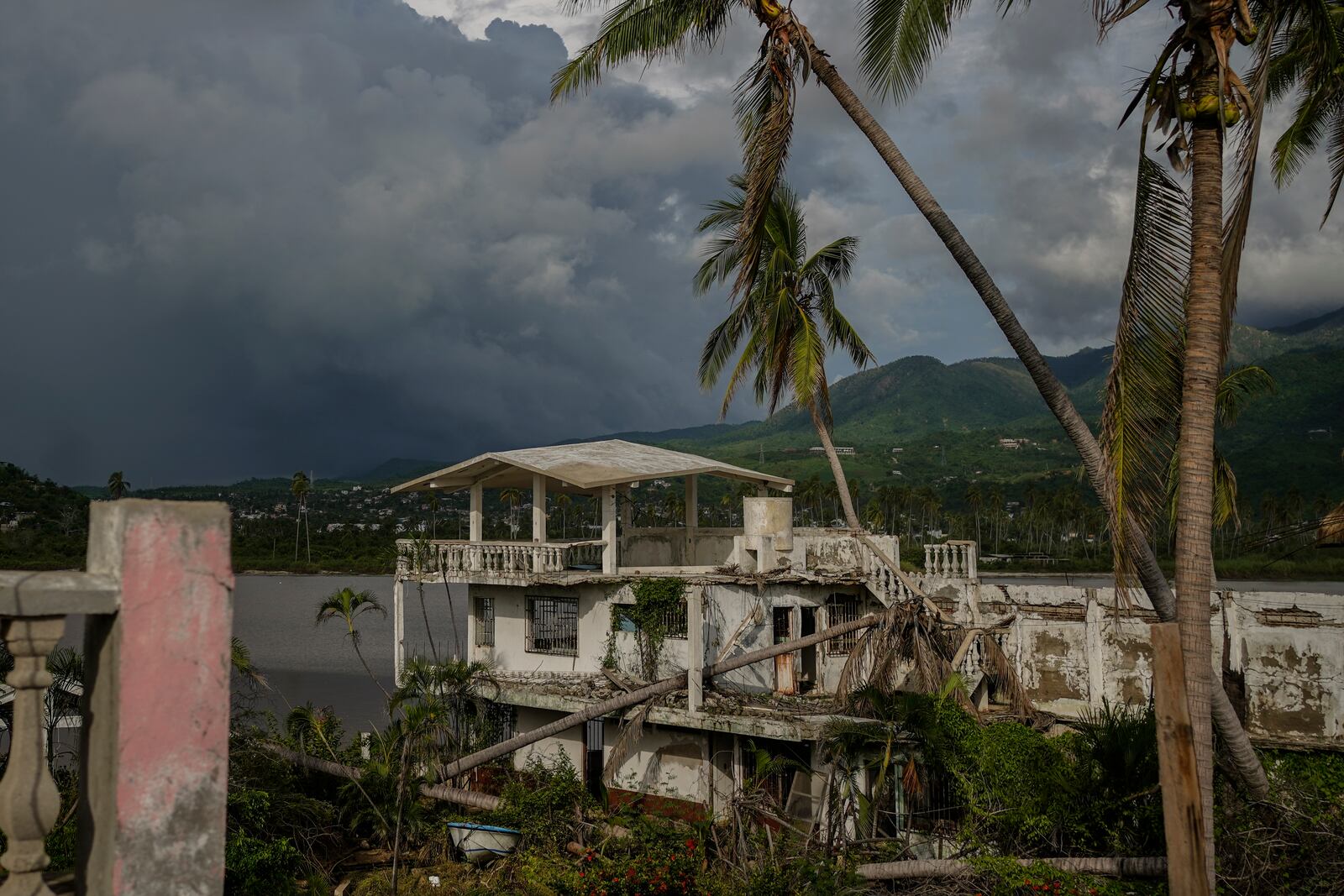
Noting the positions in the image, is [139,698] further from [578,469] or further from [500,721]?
[500,721]

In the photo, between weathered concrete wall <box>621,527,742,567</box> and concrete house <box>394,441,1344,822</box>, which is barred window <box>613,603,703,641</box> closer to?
concrete house <box>394,441,1344,822</box>

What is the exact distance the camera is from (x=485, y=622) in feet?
84.1

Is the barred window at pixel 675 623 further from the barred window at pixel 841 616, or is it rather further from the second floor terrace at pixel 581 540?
the barred window at pixel 841 616

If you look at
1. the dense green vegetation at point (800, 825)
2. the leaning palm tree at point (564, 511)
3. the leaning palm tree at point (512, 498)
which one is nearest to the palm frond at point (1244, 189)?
the dense green vegetation at point (800, 825)

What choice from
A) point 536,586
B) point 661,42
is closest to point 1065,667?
point 536,586

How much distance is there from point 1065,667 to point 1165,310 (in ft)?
42.0

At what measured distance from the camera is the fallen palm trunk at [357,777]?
20109mm

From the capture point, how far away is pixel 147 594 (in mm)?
3828

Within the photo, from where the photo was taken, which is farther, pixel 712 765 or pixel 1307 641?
pixel 712 765

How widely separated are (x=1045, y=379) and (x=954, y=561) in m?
13.2

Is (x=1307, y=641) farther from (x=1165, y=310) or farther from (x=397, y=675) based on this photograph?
(x=397, y=675)

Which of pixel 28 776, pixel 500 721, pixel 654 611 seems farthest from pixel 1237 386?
pixel 28 776

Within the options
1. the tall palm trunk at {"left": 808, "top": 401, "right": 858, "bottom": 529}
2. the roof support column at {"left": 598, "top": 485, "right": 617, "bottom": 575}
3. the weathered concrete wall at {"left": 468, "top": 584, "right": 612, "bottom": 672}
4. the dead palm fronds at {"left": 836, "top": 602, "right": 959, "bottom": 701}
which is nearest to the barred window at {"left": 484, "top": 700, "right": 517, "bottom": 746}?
the weathered concrete wall at {"left": 468, "top": 584, "right": 612, "bottom": 672}

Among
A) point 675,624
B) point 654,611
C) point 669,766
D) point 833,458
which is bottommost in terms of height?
point 669,766
